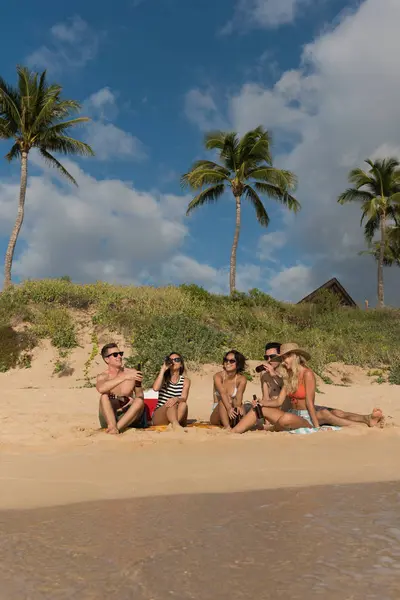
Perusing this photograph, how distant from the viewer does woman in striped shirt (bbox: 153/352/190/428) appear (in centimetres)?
677

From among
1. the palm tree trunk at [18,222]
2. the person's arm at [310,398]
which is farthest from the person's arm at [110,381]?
the palm tree trunk at [18,222]

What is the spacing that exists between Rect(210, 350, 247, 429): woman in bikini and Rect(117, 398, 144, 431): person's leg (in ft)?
3.65

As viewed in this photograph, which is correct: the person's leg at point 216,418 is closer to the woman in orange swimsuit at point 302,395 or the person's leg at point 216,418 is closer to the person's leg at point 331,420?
the woman in orange swimsuit at point 302,395

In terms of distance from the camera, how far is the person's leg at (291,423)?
252 inches

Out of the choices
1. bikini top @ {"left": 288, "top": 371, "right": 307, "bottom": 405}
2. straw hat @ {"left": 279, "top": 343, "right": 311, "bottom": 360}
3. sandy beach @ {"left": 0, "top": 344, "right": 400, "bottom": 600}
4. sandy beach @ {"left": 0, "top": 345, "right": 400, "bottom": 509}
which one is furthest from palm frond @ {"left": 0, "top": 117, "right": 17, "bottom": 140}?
bikini top @ {"left": 288, "top": 371, "right": 307, "bottom": 405}

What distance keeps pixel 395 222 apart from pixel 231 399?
29.5 metres

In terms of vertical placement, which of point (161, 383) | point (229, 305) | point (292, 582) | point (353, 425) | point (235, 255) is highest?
point (235, 255)

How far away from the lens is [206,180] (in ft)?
83.8

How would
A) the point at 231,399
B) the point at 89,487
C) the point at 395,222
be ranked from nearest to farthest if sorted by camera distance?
the point at 89,487 → the point at 231,399 → the point at 395,222

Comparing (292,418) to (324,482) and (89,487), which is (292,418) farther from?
(89,487)

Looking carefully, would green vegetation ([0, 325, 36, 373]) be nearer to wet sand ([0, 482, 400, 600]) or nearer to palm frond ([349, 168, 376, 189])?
wet sand ([0, 482, 400, 600])

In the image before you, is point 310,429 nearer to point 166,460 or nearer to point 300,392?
point 300,392

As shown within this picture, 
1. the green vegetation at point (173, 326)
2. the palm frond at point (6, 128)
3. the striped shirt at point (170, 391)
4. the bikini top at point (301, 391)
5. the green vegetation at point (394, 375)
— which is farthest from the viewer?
the palm frond at point (6, 128)

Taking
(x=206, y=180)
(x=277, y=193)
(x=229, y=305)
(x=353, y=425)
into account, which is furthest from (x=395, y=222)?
(x=353, y=425)
